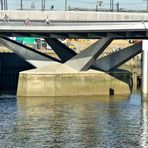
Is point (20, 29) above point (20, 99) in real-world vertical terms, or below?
above

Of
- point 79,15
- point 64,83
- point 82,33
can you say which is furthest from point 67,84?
point 79,15

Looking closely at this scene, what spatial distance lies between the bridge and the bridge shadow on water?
22.3 ft

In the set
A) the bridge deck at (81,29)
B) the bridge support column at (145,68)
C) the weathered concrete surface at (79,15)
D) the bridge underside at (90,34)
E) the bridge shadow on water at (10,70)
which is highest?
the weathered concrete surface at (79,15)

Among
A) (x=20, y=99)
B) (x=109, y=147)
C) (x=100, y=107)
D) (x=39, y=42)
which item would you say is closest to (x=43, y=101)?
(x=20, y=99)

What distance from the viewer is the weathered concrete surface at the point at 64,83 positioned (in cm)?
7362

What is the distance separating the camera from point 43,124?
51.5 meters

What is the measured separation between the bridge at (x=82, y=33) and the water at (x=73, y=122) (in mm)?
6404

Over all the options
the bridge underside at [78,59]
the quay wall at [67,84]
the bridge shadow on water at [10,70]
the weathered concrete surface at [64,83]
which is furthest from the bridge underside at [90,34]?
the bridge shadow on water at [10,70]

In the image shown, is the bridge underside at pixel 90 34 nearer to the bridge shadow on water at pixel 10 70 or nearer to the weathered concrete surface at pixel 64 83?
the weathered concrete surface at pixel 64 83

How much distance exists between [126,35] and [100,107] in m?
12.9

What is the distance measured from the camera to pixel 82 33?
75.5 meters

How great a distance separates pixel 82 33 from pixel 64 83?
5.24 metres

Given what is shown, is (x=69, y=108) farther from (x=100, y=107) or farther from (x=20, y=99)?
(x=20, y=99)

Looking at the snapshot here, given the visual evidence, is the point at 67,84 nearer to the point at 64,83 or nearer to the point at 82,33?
the point at 64,83
